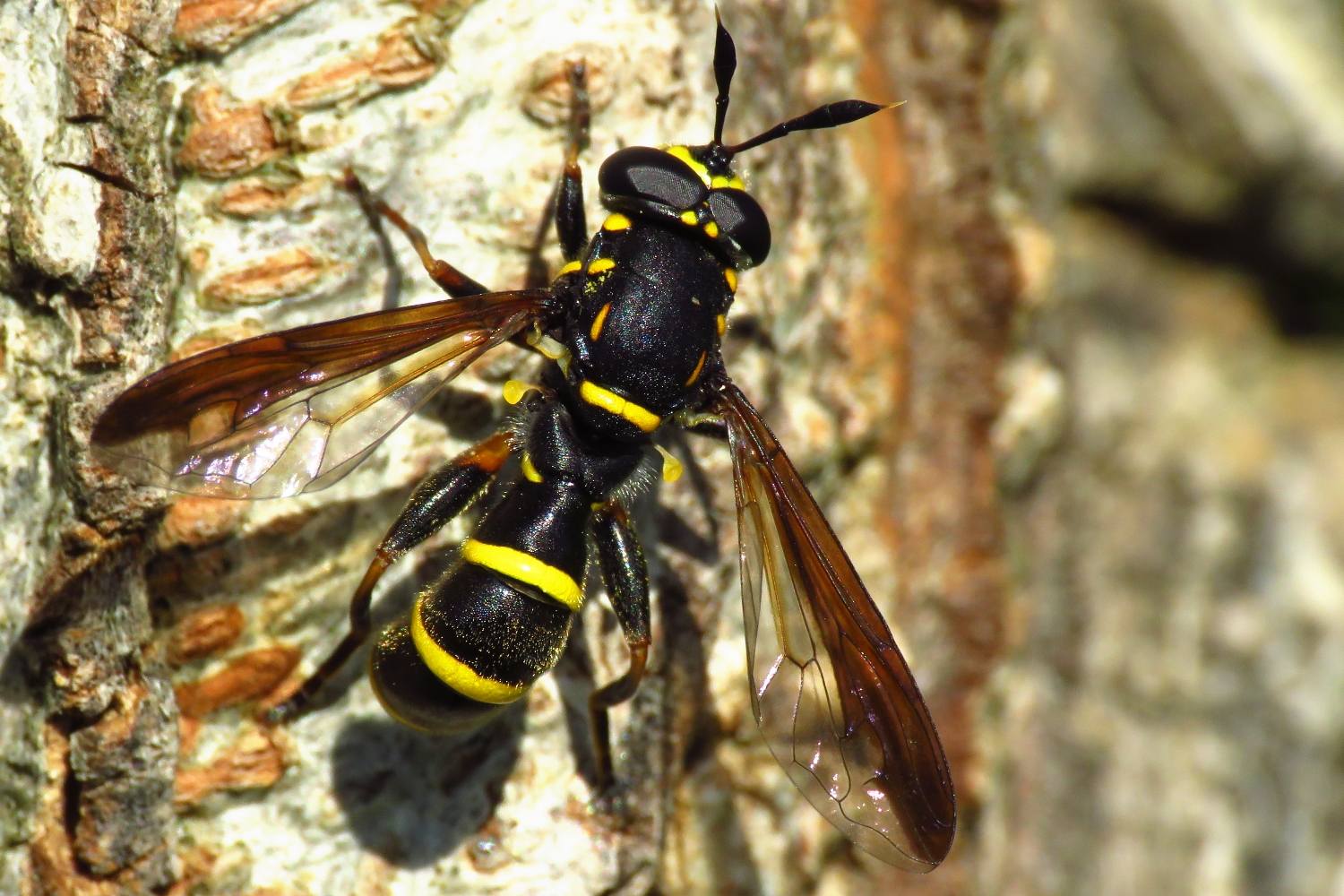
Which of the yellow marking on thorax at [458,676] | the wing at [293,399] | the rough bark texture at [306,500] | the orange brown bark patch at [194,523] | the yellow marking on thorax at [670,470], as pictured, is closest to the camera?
the wing at [293,399]

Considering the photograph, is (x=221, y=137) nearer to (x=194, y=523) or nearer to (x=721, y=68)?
(x=194, y=523)

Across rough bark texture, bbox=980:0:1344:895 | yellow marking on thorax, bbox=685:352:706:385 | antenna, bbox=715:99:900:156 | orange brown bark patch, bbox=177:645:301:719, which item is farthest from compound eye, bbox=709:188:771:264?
orange brown bark patch, bbox=177:645:301:719

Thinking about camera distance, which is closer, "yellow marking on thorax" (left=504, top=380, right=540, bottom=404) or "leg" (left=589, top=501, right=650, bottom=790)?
"leg" (left=589, top=501, right=650, bottom=790)

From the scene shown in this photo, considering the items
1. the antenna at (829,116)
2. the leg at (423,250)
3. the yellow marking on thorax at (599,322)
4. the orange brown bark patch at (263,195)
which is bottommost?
the yellow marking on thorax at (599,322)

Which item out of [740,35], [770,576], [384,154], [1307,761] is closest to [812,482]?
[770,576]

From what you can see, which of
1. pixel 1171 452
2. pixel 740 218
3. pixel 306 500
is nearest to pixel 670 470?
pixel 740 218

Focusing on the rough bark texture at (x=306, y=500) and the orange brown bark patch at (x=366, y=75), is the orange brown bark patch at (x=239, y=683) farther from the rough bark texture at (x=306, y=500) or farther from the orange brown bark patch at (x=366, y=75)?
the orange brown bark patch at (x=366, y=75)

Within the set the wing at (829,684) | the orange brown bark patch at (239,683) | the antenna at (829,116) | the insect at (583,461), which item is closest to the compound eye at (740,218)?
the insect at (583,461)

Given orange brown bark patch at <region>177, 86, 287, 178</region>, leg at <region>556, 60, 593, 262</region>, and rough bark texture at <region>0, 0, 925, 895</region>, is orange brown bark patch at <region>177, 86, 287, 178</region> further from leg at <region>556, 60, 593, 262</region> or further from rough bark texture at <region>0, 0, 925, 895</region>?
leg at <region>556, 60, 593, 262</region>
